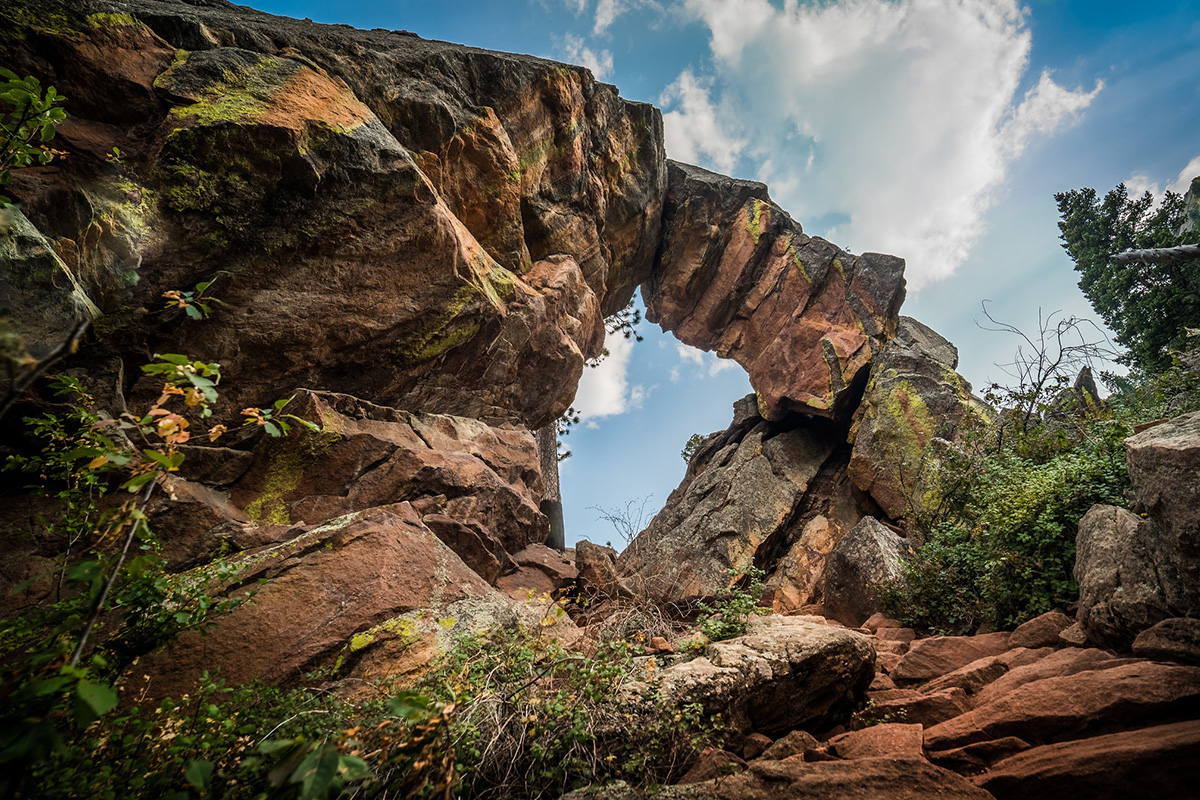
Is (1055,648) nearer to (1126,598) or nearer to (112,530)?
(1126,598)

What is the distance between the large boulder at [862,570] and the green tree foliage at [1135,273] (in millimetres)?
10333

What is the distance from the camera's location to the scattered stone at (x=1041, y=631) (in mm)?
5207

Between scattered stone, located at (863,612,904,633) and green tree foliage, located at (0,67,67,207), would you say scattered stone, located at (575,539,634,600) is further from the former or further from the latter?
green tree foliage, located at (0,67,67,207)

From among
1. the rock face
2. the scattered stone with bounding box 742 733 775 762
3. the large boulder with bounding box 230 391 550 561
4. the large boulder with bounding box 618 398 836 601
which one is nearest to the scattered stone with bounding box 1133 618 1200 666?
the scattered stone with bounding box 742 733 775 762

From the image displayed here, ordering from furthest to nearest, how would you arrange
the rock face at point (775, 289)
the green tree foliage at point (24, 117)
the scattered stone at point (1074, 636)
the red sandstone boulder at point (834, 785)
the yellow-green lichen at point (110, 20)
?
1. the rock face at point (775, 289)
2. the yellow-green lichen at point (110, 20)
3. the scattered stone at point (1074, 636)
4. the red sandstone boulder at point (834, 785)
5. the green tree foliage at point (24, 117)

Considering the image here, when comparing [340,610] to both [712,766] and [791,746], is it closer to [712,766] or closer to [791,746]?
[712,766]

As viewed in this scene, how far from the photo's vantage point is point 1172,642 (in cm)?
365

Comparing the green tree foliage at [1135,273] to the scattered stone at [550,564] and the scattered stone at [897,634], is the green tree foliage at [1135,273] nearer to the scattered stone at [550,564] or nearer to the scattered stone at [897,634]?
the scattered stone at [897,634]

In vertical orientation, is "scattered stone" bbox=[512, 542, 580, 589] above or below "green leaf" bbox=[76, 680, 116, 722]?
above

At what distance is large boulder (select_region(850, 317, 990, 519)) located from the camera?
45.2 feet

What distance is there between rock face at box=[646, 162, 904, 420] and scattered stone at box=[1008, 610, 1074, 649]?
1217 cm

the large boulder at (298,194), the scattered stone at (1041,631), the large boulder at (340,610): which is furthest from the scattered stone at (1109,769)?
the large boulder at (298,194)

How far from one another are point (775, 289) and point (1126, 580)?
15.9 metres

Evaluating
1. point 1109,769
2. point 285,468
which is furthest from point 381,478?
point 1109,769
